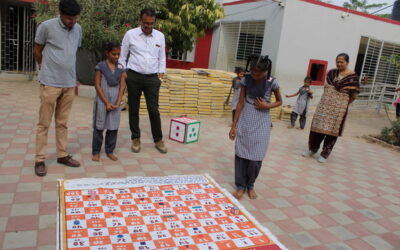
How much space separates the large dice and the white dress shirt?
42.7 inches

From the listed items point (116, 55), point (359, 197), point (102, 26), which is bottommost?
point (359, 197)

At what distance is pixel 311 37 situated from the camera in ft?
Answer: 31.3

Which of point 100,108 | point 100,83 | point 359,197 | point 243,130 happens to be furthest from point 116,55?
point 359,197

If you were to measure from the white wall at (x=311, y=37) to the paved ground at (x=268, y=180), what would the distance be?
10.8 feet

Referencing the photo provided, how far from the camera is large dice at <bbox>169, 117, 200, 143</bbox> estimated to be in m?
5.18

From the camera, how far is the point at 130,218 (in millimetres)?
2861

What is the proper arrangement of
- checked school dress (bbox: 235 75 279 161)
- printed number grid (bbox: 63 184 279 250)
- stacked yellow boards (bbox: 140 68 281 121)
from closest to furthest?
printed number grid (bbox: 63 184 279 250)
checked school dress (bbox: 235 75 279 161)
stacked yellow boards (bbox: 140 68 281 121)

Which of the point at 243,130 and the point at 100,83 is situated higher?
the point at 100,83

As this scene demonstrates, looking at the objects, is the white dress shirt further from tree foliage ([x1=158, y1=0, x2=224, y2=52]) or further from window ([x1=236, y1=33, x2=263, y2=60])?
window ([x1=236, y1=33, x2=263, y2=60])

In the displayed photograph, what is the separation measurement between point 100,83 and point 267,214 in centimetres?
227

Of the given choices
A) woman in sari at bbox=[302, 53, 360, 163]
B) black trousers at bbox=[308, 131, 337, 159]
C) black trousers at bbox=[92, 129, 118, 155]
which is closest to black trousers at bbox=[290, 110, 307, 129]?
black trousers at bbox=[308, 131, 337, 159]

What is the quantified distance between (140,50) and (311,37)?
663 centimetres

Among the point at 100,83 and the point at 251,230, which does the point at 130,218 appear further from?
the point at 100,83

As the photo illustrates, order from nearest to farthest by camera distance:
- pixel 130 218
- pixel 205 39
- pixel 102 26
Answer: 1. pixel 130 218
2. pixel 102 26
3. pixel 205 39
